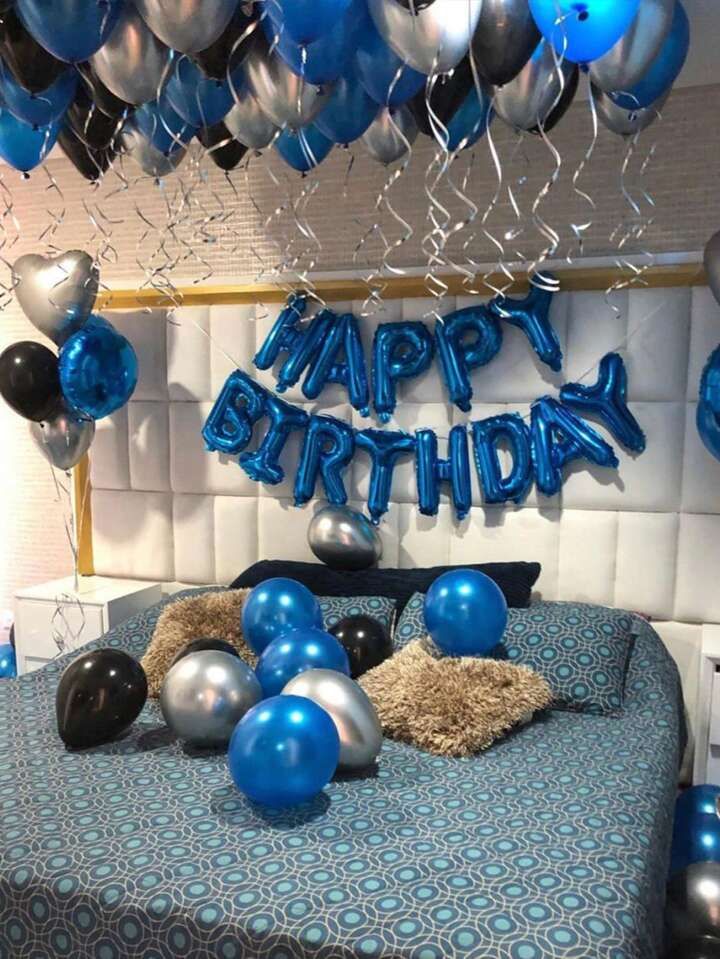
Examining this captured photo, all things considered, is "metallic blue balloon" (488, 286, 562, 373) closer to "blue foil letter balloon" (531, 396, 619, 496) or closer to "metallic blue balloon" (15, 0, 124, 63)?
"blue foil letter balloon" (531, 396, 619, 496)

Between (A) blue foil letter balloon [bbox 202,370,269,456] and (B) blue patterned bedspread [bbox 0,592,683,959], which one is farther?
(A) blue foil letter balloon [bbox 202,370,269,456]

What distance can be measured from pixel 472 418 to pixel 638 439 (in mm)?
510

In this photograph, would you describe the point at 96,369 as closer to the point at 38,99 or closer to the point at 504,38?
the point at 38,99

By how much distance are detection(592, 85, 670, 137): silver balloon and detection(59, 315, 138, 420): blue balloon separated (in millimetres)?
1632

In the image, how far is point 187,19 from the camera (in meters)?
1.38

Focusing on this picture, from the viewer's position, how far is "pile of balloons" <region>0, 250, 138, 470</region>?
2.67m

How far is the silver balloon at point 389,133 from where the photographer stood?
1.88 m

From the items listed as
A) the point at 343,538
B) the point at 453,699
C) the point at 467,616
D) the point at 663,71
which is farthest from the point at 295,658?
the point at 663,71

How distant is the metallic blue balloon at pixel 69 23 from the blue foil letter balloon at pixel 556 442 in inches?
63.0

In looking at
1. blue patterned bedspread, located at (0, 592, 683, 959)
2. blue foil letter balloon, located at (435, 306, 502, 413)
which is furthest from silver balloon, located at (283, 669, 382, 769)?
blue foil letter balloon, located at (435, 306, 502, 413)

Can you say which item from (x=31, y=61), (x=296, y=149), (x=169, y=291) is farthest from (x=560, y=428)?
(x=31, y=61)

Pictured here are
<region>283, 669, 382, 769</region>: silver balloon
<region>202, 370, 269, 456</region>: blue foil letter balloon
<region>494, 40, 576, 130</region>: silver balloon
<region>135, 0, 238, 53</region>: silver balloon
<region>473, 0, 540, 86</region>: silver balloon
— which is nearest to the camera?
<region>135, 0, 238, 53</region>: silver balloon

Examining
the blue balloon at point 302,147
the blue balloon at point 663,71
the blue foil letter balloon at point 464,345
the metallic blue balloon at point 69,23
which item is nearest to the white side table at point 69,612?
the blue foil letter balloon at point 464,345

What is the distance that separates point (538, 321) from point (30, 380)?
158 cm
